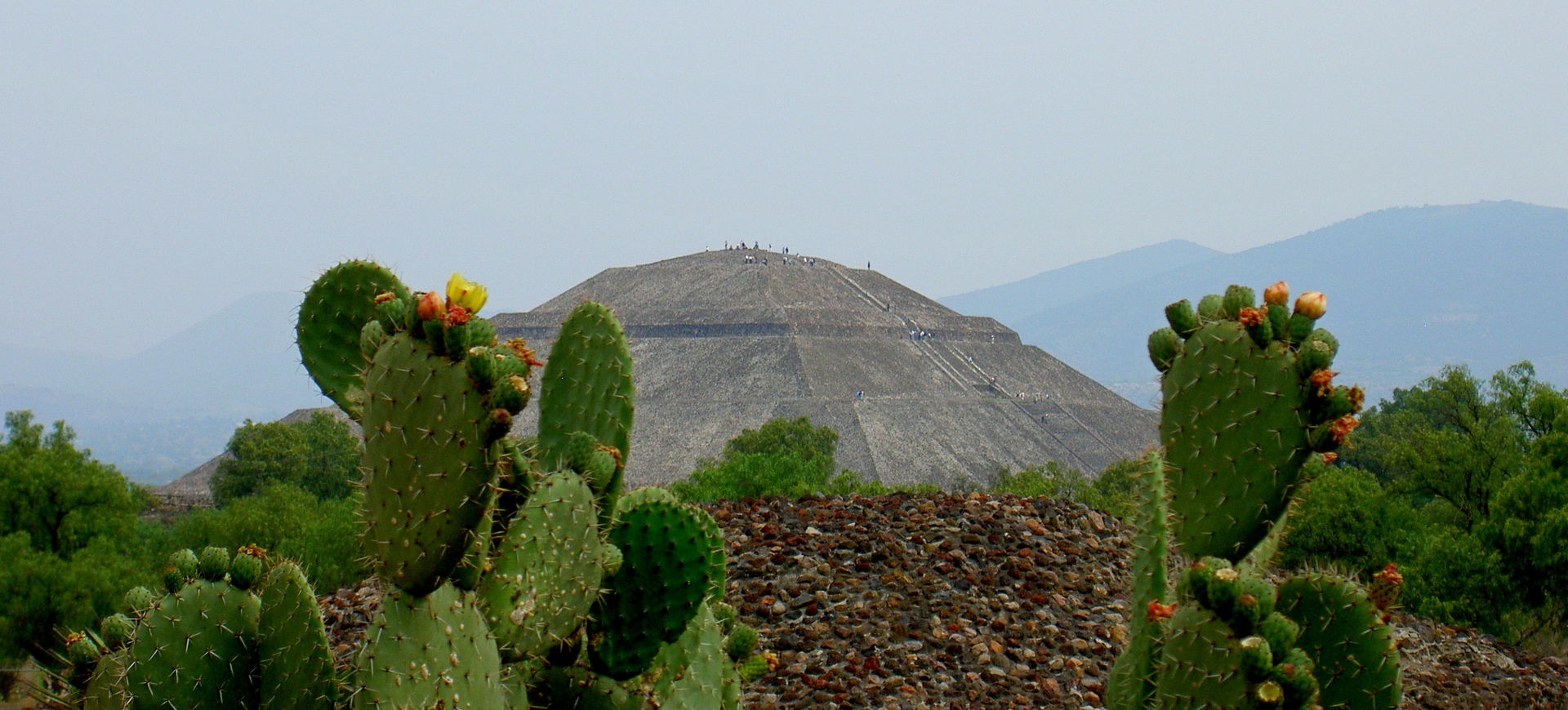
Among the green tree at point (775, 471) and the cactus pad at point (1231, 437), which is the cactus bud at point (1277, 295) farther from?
the green tree at point (775, 471)

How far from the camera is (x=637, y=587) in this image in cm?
436

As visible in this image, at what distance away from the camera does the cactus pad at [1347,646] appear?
3207 millimetres

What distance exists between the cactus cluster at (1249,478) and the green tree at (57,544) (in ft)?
68.5

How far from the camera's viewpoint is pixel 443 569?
2824 millimetres

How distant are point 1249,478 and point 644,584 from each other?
2.17m

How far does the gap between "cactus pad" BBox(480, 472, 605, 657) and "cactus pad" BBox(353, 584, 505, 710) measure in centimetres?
44

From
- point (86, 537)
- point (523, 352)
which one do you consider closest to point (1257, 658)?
point (523, 352)

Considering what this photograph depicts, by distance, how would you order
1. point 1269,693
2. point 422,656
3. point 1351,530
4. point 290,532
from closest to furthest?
point 1269,693
point 422,656
point 1351,530
point 290,532

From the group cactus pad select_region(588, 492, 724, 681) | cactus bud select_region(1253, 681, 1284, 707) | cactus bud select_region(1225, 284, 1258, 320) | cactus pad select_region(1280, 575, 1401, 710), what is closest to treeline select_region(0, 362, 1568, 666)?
cactus pad select_region(588, 492, 724, 681)

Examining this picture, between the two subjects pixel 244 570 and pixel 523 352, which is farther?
pixel 244 570

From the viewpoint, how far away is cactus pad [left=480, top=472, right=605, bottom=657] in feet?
11.5

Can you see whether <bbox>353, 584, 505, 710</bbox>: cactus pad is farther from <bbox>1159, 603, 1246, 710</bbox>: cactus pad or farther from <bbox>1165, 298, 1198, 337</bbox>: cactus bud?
<bbox>1165, 298, 1198, 337</bbox>: cactus bud

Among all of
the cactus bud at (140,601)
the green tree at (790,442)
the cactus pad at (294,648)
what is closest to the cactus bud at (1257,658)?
the cactus pad at (294,648)

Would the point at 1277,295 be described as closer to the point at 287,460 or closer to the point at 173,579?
the point at 173,579
